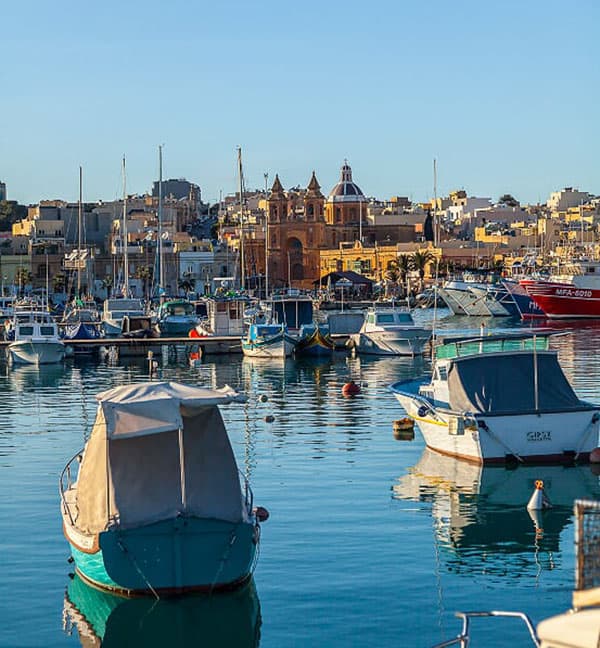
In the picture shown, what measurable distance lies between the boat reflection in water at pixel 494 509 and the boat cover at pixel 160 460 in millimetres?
3590

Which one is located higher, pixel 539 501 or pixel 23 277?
pixel 23 277

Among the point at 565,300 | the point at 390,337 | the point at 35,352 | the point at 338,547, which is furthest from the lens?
the point at 565,300

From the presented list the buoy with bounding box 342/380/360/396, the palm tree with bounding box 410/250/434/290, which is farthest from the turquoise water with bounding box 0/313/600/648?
the palm tree with bounding box 410/250/434/290

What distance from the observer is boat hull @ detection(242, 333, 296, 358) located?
182ft

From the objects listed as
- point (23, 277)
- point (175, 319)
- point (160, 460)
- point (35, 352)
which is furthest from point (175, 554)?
point (23, 277)

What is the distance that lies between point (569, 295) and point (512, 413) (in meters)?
65.2

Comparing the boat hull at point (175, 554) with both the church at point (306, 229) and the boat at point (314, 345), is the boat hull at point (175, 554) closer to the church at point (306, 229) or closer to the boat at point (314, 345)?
the boat at point (314, 345)

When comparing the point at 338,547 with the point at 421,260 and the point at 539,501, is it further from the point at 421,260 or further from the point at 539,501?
the point at 421,260

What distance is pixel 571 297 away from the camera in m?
89.5

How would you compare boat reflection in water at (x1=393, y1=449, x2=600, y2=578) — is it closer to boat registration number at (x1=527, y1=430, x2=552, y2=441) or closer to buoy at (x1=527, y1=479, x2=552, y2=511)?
buoy at (x1=527, y1=479, x2=552, y2=511)

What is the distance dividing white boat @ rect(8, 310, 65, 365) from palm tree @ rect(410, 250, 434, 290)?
78.2 meters

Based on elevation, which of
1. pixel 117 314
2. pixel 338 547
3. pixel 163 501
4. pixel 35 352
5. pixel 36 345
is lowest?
pixel 338 547

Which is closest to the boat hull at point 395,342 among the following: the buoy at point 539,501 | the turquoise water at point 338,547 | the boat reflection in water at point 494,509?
the turquoise water at point 338,547

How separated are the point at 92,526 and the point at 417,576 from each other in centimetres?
419
